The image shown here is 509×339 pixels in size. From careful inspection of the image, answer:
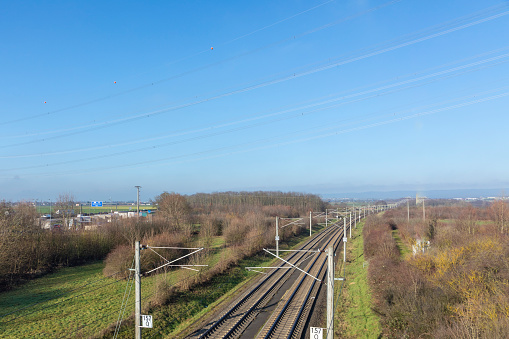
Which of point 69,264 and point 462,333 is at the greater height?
point 462,333

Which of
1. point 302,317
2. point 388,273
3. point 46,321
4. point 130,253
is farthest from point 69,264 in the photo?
point 388,273

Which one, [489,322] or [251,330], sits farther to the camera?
[251,330]

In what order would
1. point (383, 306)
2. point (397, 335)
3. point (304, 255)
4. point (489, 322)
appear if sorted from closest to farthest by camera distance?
point (489, 322) → point (397, 335) → point (383, 306) → point (304, 255)

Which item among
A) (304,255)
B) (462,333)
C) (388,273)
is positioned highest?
(462,333)

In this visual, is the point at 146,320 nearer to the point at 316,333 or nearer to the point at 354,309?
the point at 316,333

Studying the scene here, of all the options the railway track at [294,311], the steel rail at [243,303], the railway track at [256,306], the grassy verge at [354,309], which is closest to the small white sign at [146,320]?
the railway track at [256,306]

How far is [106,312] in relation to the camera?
18219 mm

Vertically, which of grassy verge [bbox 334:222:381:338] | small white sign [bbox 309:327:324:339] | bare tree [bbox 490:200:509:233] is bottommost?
grassy verge [bbox 334:222:381:338]

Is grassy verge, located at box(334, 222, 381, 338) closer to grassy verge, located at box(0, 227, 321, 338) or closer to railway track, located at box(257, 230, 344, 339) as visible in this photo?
railway track, located at box(257, 230, 344, 339)

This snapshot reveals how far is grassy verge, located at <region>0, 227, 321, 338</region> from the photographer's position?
51.8ft

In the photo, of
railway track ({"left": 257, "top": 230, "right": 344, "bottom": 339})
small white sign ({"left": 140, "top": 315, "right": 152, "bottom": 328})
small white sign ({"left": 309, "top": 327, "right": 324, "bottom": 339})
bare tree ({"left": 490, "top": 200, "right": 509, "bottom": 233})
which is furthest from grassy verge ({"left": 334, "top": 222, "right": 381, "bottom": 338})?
bare tree ({"left": 490, "top": 200, "right": 509, "bottom": 233})

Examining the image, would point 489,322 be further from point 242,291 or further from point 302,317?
point 242,291

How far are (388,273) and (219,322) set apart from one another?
1194 centimetres

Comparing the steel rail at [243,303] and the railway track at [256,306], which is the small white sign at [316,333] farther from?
the steel rail at [243,303]
